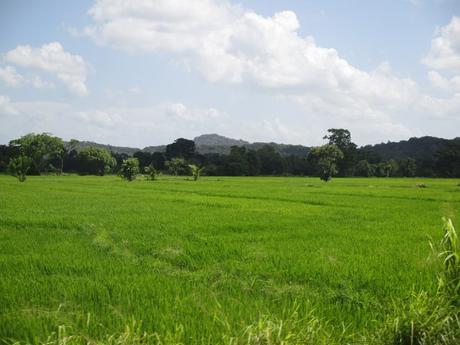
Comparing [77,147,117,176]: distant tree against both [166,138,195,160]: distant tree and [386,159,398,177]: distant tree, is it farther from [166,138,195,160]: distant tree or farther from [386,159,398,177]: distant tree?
[386,159,398,177]: distant tree

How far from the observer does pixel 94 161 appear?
82938 millimetres

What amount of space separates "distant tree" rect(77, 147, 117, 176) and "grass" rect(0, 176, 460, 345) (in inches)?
2843

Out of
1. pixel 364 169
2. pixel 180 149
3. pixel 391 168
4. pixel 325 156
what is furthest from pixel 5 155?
pixel 391 168

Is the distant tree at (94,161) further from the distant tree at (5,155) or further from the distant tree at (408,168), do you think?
the distant tree at (408,168)

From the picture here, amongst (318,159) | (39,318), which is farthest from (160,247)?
(318,159)

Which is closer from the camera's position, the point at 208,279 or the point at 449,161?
the point at 208,279

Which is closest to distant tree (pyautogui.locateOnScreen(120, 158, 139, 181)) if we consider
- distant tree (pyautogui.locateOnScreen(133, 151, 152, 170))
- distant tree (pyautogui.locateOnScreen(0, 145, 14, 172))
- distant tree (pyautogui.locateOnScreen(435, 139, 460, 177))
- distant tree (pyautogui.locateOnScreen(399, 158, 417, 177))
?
distant tree (pyautogui.locateOnScreen(0, 145, 14, 172))

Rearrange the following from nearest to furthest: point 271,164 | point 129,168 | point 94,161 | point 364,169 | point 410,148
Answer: point 129,168, point 94,161, point 364,169, point 271,164, point 410,148

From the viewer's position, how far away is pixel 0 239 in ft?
33.8

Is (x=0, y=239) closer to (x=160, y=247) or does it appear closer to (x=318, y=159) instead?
(x=160, y=247)

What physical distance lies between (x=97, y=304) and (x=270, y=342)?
8.84ft

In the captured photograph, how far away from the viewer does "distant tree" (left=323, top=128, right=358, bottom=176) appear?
284 ft

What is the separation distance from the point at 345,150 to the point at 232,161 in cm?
2400

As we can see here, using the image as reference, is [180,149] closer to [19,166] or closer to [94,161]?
[94,161]
